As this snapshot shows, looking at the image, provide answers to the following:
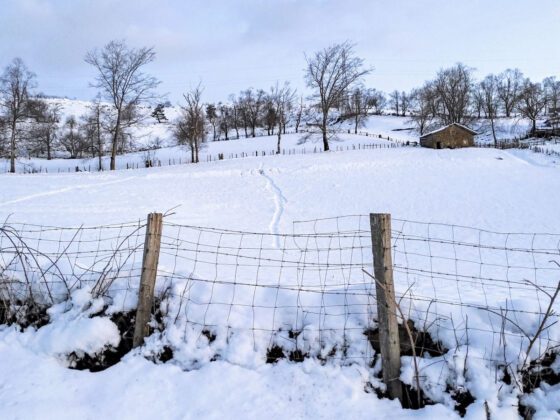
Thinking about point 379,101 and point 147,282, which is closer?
point 147,282

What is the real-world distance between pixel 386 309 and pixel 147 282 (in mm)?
2269

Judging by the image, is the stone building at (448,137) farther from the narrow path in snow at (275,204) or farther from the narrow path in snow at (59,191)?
the narrow path in snow at (59,191)

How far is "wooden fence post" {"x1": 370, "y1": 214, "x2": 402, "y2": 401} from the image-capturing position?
3094 mm

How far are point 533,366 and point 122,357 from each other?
3.63m

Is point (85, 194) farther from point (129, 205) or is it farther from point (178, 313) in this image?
point (178, 313)

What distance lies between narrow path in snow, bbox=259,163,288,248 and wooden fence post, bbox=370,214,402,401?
249 inches

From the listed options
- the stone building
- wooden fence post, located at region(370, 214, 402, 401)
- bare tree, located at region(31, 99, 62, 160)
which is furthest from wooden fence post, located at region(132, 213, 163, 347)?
the stone building

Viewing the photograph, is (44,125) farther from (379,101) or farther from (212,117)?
(379,101)

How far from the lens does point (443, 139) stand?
42.2 m

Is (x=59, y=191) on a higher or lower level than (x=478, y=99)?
lower

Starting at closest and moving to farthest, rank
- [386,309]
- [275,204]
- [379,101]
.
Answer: [386,309], [275,204], [379,101]

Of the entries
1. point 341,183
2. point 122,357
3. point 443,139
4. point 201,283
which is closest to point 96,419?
point 122,357

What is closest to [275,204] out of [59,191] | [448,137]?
[59,191]

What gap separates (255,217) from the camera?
639 inches
